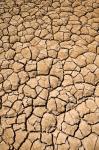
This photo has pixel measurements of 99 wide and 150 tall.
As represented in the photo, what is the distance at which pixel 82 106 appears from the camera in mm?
2518

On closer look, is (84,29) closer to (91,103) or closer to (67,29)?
(67,29)

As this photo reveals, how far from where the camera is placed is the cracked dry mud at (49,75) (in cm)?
237

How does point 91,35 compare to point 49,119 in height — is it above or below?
above

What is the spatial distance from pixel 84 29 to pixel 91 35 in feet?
0.49

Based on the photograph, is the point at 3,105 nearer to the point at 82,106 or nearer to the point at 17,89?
the point at 17,89

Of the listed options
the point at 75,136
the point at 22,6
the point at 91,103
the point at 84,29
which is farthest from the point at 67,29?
the point at 75,136

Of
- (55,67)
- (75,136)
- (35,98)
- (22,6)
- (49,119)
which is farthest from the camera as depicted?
(22,6)

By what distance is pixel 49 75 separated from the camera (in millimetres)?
2828

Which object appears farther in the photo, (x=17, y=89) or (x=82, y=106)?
(x=17, y=89)

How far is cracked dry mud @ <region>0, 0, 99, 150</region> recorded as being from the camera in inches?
93.3

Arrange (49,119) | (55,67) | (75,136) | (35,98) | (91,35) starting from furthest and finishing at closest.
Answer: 1. (91,35)
2. (55,67)
3. (35,98)
4. (49,119)
5. (75,136)

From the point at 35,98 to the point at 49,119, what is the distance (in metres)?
0.30

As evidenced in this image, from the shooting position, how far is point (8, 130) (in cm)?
245

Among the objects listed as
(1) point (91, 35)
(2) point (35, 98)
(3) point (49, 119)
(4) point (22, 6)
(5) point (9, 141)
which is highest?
(4) point (22, 6)
